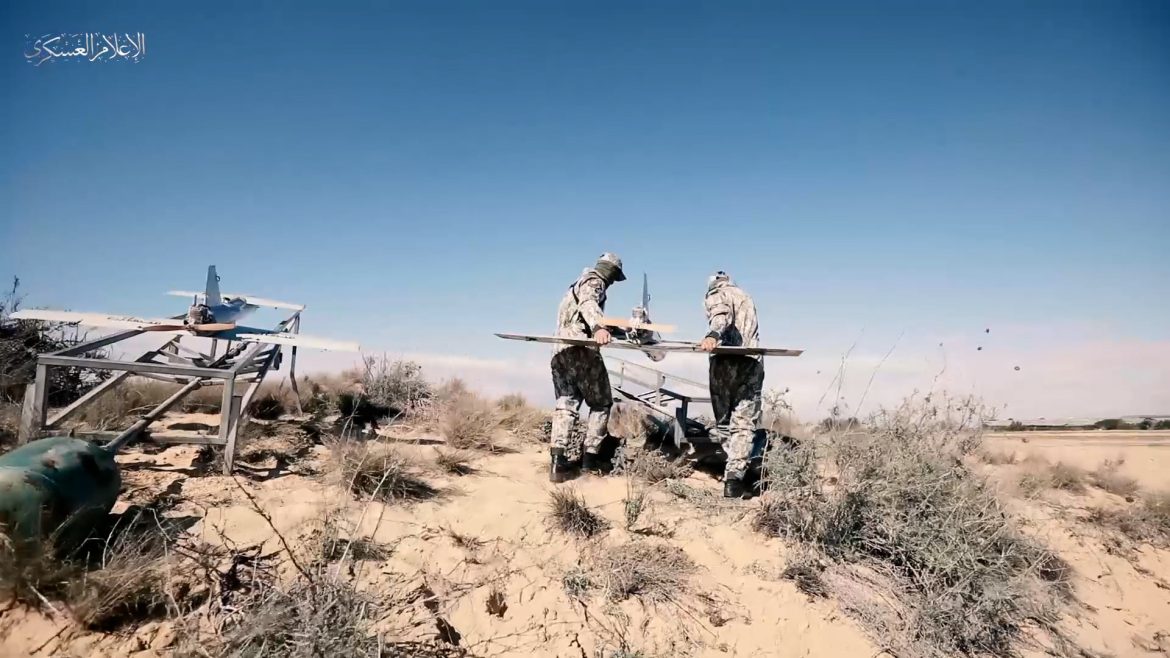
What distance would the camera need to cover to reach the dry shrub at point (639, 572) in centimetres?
385

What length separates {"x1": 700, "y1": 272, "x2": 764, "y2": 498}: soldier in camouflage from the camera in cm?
557

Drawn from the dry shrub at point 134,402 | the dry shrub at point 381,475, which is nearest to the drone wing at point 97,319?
the dry shrub at point 134,402

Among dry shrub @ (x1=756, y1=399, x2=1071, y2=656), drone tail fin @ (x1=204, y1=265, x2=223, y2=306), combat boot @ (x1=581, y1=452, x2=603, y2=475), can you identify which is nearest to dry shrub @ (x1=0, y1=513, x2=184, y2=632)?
combat boot @ (x1=581, y1=452, x2=603, y2=475)

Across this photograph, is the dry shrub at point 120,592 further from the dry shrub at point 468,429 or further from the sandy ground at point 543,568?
the dry shrub at point 468,429

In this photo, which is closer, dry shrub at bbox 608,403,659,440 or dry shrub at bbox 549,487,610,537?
dry shrub at bbox 549,487,610,537

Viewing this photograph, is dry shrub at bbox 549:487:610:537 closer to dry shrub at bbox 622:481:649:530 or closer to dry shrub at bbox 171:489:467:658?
dry shrub at bbox 622:481:649:530

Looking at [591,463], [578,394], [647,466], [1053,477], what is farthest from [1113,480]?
[578,394]

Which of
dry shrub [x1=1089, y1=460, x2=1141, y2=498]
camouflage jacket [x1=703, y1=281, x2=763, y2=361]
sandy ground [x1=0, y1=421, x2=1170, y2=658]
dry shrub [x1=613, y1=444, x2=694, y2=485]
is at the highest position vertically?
camouflage jacket [x1=703, y1=281, x2=763, y2=361]

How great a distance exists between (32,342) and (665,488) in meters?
9.78

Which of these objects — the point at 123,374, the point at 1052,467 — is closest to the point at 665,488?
the point at 123,374

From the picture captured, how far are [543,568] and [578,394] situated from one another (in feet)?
7.44

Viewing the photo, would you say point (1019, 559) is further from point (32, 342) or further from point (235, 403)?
point (32, 342)

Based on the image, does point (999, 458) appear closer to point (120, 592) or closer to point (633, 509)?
point (633, 509)

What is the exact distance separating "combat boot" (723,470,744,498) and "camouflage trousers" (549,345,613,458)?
144cm
